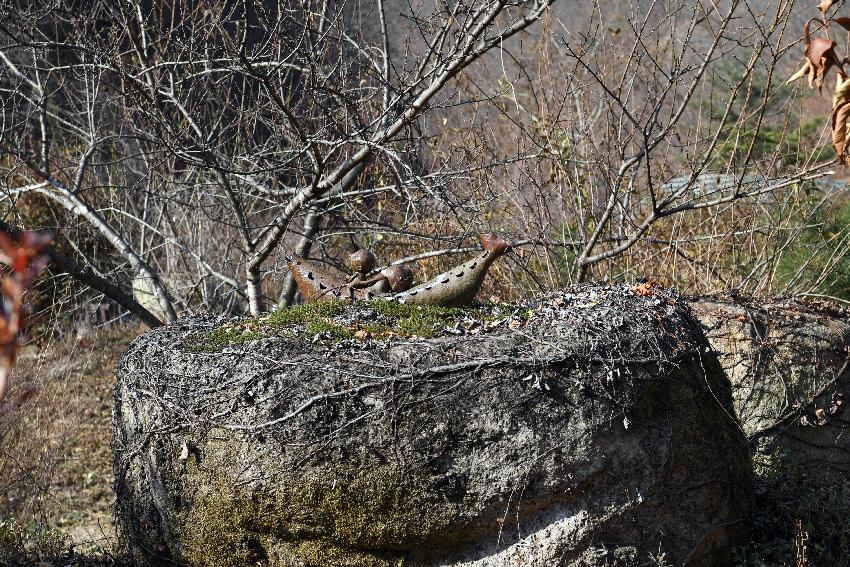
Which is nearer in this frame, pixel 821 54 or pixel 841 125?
pixel 821 54

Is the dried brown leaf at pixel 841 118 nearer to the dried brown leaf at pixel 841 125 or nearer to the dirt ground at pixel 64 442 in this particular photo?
the dried brown leaf at pixel 841 125

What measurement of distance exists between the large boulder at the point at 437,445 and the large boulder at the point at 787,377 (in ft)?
→ 5.30

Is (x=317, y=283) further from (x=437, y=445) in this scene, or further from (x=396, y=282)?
(x=437, y=445)

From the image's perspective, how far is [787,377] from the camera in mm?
5641

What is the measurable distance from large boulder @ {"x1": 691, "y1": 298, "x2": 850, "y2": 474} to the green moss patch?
5.98 feet

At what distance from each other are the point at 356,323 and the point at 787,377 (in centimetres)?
296

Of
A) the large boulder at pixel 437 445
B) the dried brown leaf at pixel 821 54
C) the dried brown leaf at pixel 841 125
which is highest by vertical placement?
the dried brown leaf at pixel 821 54

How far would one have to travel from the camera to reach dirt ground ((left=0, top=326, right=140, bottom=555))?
5586mm

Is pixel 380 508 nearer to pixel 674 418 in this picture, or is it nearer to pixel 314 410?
pixel 314 410

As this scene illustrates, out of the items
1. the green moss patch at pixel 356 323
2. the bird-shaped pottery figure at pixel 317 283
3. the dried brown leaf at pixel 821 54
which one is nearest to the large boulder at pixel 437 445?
the green moss patch at pixel 356 323

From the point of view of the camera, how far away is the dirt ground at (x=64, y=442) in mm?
5586

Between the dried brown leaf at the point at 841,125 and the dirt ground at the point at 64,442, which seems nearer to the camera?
the dried brown leaf at the point at 841,125

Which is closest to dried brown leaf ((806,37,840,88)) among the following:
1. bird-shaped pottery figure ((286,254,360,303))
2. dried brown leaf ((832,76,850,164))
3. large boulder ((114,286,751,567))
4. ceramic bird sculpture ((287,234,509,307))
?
dried brown leaf ((832,76,850,164))

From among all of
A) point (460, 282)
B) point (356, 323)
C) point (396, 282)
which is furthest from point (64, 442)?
point (460, 282)
